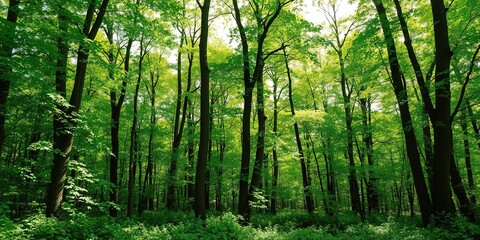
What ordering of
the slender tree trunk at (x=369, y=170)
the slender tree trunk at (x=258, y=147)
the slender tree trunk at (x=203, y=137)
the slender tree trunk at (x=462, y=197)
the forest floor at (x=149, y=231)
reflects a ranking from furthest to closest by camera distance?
the slender tree trunk at (x=369, y=170), the slender tree trunk at (x=258, y=147), the slender tree trunk at (x=462, y=197), the slender tree trunk at (x=203, y=137), the forest floor at (x=149, y=231)

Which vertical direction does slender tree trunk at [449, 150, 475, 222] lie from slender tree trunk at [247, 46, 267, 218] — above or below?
below

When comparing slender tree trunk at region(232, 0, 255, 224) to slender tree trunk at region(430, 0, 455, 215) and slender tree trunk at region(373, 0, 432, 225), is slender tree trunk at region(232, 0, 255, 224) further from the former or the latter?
slender tree trunk at region(430, 0, 455, 215)

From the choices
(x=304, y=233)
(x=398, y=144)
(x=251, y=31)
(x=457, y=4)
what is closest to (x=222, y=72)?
(x=251, y=31)

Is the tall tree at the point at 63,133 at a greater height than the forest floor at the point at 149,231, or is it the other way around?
the tall tree at the point at 63,133

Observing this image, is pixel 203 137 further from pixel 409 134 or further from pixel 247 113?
pixel 409 134

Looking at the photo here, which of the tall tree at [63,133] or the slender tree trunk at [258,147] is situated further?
the slender tree trunk at [258,147]

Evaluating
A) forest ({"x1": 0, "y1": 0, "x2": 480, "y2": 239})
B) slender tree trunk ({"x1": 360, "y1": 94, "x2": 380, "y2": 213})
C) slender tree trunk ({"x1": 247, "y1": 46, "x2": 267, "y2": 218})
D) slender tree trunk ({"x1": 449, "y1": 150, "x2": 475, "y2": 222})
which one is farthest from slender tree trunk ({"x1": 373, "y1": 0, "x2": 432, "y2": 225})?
slender tree trunk ({"x1": 360, "y1": 94, "x2": 380, "y2": 213})

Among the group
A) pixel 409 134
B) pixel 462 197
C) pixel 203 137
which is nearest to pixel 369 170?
pixel 462 197

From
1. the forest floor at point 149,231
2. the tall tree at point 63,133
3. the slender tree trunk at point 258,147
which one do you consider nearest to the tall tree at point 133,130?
the tall tree at point 63,133

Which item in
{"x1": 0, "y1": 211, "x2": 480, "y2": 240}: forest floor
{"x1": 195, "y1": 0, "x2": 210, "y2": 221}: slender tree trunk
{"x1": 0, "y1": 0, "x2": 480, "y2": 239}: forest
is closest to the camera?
{"x1": 0, "y1": 211, "x2": 480, "y2": 240}: forest floor

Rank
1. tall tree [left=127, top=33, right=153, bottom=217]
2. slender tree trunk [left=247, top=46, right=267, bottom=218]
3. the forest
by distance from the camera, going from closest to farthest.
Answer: the forest < slender tree trunk [left=247, top=46, right=267, bottom=218] < tall tree [left=127, top=33, right=153, bottom=217]

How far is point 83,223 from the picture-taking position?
7246 millimetres

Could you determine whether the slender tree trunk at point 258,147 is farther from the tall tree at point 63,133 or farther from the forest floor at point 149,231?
the tall tree at point 63,133

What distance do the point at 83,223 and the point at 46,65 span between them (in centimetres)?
469
